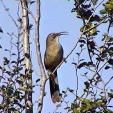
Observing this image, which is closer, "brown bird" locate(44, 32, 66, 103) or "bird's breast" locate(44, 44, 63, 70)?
"brown bird" locate(44, 32, 66, 103)

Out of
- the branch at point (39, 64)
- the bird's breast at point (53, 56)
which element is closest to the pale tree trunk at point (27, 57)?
the branch at point (39, 64)

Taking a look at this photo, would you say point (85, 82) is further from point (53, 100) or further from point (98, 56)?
point (53, 100)

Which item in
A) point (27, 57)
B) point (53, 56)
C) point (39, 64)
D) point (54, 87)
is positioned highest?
point (53, 56)

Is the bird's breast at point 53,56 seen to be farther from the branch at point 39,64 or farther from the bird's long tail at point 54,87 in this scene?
the branch at point 39,64

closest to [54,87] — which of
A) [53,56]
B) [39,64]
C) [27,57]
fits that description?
[53,56]

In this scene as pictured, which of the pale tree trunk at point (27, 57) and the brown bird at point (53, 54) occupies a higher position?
the brown bird at point (53, 54)

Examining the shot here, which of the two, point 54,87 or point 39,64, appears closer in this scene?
point 39,64

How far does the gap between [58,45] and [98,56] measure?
7.54 ft

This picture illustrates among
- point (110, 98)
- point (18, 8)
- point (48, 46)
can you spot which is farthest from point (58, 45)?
point (110, 98)

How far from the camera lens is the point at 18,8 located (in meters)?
5.67

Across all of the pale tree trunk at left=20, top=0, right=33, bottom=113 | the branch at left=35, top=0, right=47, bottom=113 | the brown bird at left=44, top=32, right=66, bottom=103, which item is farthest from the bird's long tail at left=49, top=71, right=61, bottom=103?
the branch at left=35, top=0, right=47, bottom=113

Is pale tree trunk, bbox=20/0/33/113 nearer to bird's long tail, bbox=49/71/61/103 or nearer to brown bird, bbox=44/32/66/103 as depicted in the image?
bird's long tail, bbox=49/71/61/103

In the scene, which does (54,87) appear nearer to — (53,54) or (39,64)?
(53,54)

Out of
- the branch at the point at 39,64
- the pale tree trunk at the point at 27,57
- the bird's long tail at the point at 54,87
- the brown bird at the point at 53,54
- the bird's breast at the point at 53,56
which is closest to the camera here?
the branch at the point at 39,64
